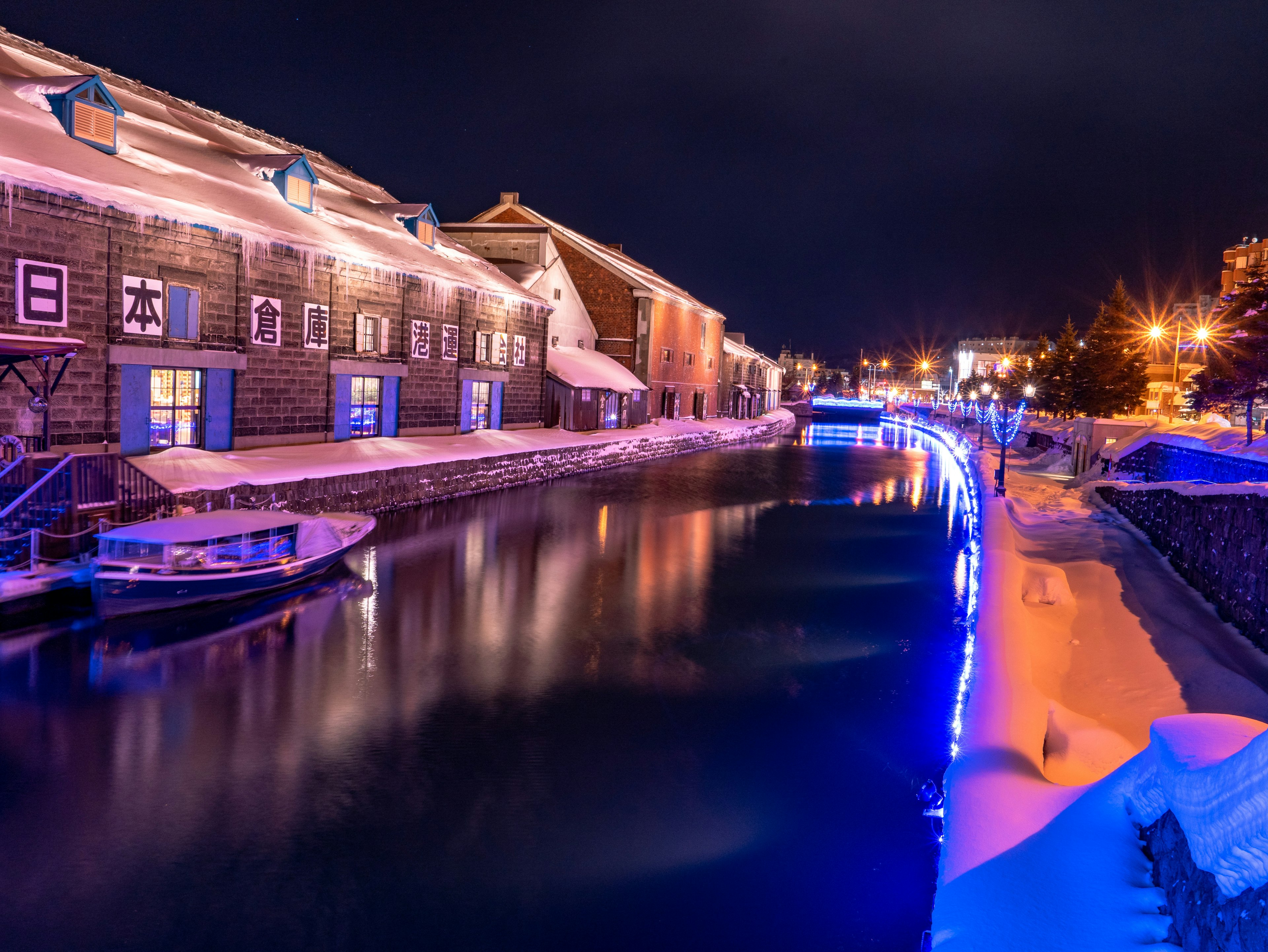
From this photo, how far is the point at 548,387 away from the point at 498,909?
33.4m

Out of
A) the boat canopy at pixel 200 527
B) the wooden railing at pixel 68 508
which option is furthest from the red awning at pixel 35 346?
the boat canopy at pixel 200 527

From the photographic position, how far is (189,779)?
7867mm

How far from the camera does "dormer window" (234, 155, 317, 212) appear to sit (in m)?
24.5

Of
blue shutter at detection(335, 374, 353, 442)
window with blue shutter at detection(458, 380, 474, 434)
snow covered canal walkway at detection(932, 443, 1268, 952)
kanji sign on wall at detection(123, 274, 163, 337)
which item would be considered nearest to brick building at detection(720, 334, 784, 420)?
window with blue shutter at detection(458, 380, 474, 434)

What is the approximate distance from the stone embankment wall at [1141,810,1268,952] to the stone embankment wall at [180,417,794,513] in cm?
1465

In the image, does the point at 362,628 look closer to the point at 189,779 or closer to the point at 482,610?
the point at 482,610

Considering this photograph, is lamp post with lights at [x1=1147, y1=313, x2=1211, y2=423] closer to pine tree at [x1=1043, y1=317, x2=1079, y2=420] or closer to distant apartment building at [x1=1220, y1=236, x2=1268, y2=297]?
pine tree at [x1=1043, y1=317, x2=1079, y2=420]

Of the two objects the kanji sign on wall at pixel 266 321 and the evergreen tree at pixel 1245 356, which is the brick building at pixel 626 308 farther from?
the evergreen tree at pixel 1245 356

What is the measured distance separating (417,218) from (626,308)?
18.9m

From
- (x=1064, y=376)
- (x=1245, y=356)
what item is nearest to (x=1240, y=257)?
(x=1064, y=376)

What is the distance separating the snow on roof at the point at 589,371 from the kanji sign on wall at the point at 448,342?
7990mm

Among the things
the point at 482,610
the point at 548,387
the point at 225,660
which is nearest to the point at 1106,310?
the point at 548,387

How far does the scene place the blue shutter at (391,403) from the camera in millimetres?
27641

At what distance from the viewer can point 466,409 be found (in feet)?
106
